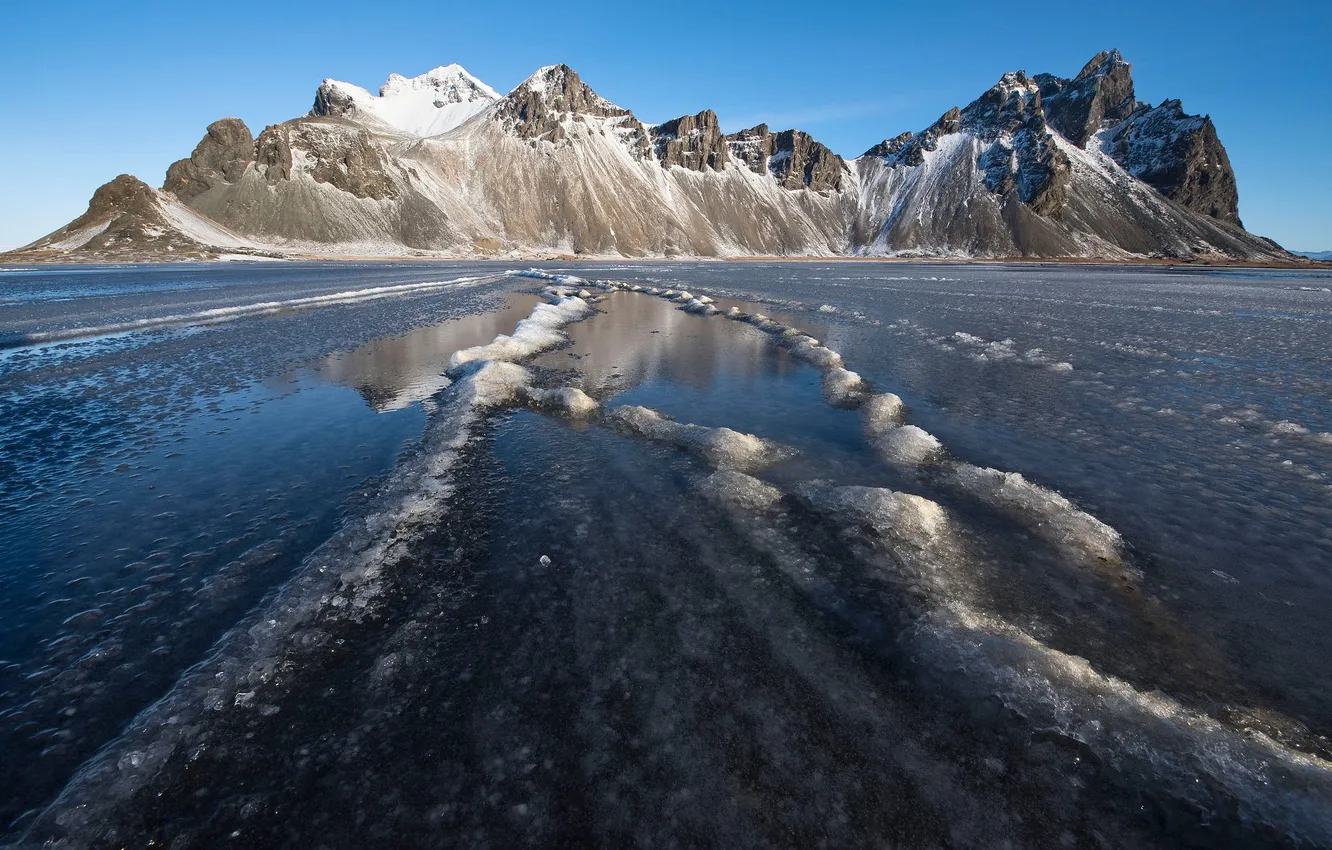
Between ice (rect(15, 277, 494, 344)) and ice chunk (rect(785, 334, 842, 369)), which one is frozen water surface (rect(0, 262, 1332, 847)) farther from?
ice (rect(15, 277, 494, 344))

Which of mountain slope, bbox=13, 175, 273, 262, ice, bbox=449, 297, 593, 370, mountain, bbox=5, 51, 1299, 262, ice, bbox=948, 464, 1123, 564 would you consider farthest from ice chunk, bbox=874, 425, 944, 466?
mountain, bbox=5, 51, 1299, 262

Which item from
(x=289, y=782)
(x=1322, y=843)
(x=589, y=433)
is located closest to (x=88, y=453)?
(x=589, y=433)

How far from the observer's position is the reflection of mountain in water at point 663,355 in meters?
13.9

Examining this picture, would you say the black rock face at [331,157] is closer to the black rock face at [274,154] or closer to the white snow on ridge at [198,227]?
the black rock face at [274,154]

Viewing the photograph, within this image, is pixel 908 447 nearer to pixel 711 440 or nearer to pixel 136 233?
pixel 711 440

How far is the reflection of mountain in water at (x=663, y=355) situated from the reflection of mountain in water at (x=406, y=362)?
10.3 ft

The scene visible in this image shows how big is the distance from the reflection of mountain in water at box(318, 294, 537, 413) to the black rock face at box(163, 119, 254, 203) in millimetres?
175059

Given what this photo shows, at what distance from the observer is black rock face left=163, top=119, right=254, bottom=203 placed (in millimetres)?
144750

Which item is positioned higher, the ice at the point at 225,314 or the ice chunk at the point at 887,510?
the ice at the point at 225,314

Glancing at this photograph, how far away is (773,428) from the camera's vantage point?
10.0m

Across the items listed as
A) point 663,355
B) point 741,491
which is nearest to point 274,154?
point 663,355

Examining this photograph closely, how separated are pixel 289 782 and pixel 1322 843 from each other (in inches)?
230

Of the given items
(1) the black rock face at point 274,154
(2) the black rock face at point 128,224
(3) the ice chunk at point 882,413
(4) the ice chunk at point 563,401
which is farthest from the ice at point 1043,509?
(1) the black rock face at point 274,154

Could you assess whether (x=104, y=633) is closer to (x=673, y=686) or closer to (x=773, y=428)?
(x=673, y=686)
